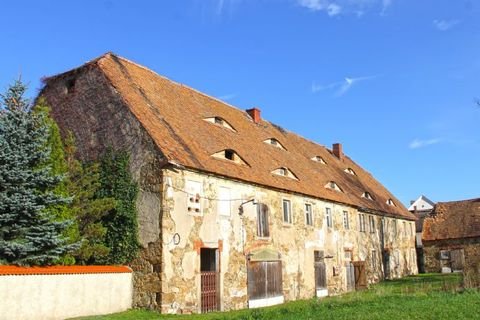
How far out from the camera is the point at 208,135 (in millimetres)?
21469

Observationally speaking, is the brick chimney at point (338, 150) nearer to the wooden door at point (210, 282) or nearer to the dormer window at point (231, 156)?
the dormer window at point (231, 156)

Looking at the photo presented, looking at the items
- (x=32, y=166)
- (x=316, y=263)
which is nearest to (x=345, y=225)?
(x=316, y=263)

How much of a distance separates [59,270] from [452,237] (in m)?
36.6

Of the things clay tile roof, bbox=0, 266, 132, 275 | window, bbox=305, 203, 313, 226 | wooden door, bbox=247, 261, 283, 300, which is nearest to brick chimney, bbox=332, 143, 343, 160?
window, bbox=305, 203, 313, 226

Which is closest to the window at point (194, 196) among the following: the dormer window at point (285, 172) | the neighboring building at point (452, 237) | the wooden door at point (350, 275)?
the dormer window at point (285, 172)

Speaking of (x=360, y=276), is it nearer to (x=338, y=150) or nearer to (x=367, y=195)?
(x=367, y=195)

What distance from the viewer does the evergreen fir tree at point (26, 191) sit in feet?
47.3

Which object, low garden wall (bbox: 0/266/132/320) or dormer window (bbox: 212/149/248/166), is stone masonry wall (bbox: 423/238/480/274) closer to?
dormer window (bbox: 212/149/248/166)

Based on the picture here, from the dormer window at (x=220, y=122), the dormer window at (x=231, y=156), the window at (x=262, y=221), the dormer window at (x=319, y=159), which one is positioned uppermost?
the dormer window at (x=220, y=122)

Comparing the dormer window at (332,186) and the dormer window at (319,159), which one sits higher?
the dormer window at (319,159)

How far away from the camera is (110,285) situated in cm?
1587

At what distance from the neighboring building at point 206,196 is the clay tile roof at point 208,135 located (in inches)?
3.0

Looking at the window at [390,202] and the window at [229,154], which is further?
the window at [390,202]

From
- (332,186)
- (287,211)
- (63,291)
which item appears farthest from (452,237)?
(63,291)
